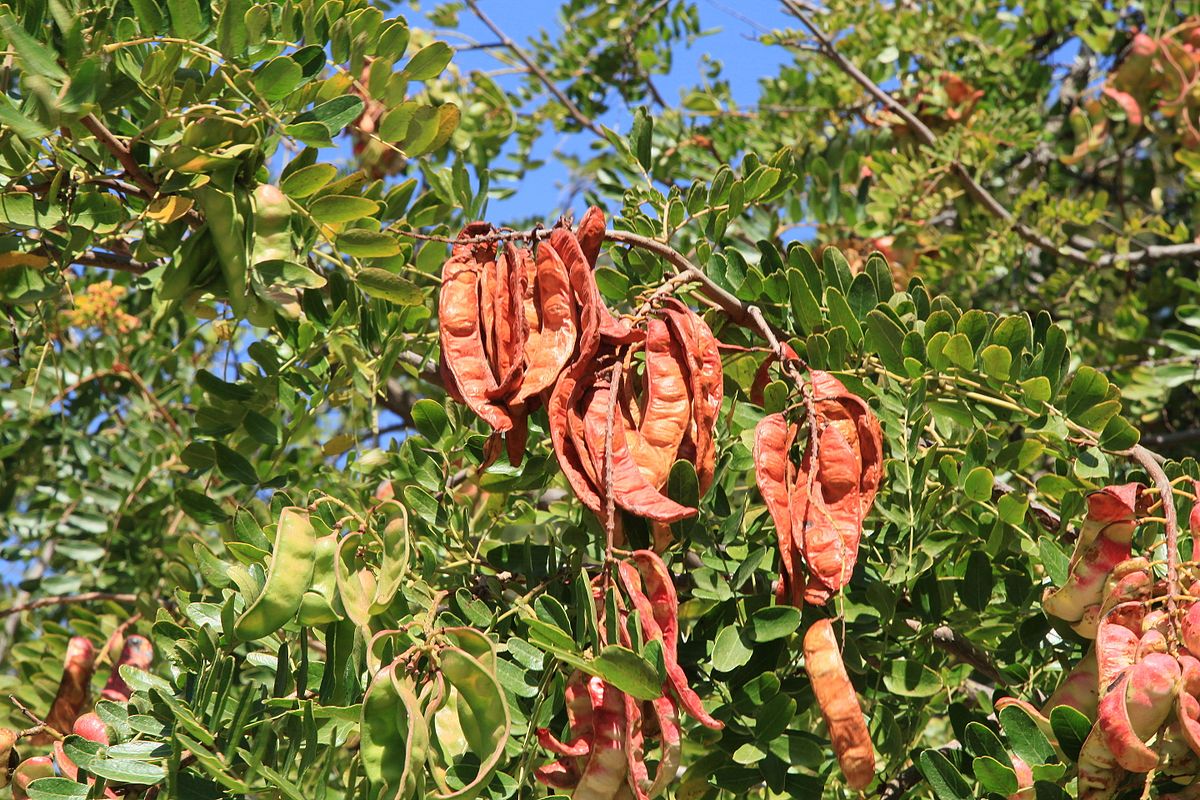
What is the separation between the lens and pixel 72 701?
235 cm

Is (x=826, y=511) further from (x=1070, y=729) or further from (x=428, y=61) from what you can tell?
(x=428, y=61)

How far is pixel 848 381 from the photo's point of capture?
1.69 m

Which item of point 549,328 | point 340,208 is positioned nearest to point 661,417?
point 549,328

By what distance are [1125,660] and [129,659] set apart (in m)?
2.01

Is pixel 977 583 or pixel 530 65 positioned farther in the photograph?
pixel 530 65

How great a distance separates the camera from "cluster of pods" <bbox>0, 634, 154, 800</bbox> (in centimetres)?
171

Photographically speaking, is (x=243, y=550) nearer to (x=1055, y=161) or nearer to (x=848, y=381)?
(x=848, y=381)

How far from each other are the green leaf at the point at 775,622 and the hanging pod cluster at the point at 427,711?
0.40 m

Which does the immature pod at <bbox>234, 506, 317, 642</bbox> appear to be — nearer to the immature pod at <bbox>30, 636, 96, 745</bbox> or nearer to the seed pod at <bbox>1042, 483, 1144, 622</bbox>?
the seed pod at <bbox>1042, 483, 1144, 622</bbox>

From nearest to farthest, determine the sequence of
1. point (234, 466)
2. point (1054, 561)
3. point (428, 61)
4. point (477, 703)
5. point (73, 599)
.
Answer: point (477, 703) < point (1054, 561) < point (428, 61) < point (234, 466) < point (73, 599)

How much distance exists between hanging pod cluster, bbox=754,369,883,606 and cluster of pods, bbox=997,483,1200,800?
272 millimetres

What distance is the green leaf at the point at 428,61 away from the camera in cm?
188

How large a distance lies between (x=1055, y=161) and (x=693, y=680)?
271cm

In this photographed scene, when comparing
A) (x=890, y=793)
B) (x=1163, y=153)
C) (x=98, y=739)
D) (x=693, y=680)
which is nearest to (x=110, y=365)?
(x=98, y=739)
